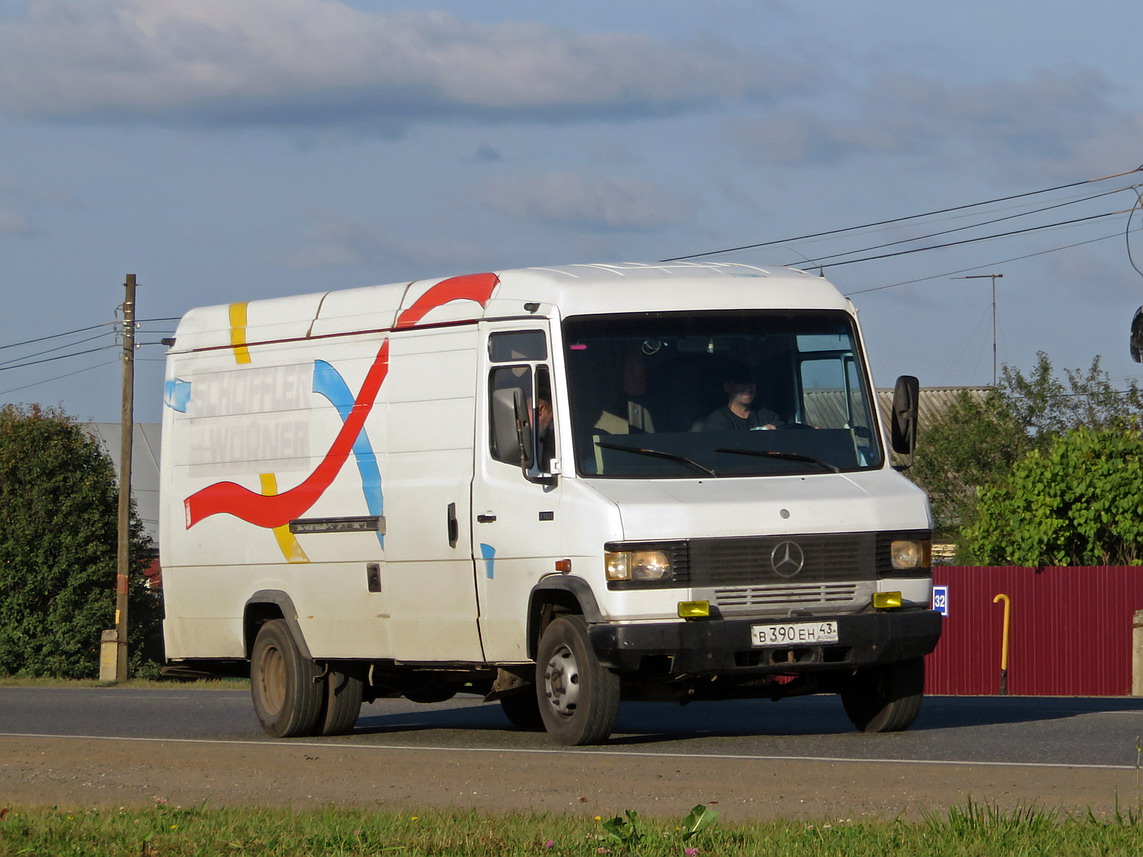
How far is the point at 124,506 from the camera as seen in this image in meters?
40.5

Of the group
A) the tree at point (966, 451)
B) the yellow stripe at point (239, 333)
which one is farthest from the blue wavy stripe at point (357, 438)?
the tree at point (966, 451)

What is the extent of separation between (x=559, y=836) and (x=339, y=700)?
6.35 m

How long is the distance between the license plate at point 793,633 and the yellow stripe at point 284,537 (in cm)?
360

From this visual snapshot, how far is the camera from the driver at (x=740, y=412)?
11.8 m

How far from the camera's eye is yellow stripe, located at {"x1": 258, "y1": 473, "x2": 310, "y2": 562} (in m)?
13.5

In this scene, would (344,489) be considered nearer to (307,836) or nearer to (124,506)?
(307,836)

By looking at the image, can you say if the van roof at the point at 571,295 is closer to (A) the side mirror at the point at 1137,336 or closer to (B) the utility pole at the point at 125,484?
(A) the side mirror at the point at 1137,336

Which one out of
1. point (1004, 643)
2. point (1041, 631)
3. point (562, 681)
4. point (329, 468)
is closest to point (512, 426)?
point (562, 681)

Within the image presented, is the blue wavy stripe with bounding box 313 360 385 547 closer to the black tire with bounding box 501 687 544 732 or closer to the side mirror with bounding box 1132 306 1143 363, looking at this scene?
the black tire with bounding box 501 687 544 732

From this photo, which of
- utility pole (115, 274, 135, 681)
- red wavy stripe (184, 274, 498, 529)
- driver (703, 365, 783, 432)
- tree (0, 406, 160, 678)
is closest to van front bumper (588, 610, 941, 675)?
driver (703, 365, 783, 432)

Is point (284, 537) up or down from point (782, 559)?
up

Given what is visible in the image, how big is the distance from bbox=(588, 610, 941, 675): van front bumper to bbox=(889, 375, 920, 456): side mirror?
127 centimetres

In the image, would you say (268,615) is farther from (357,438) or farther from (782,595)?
(782,595)

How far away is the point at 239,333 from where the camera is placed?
14.3 metres
